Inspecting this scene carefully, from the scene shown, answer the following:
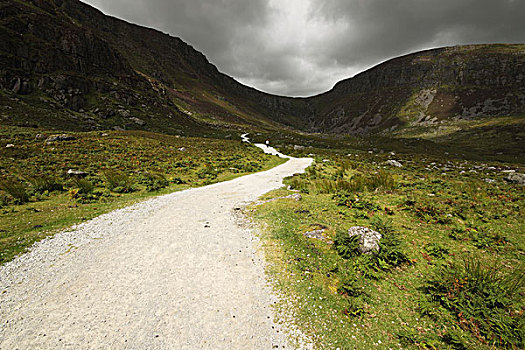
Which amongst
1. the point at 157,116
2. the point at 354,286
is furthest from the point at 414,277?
the point at 157,116

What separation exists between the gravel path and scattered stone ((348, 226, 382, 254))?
382cm

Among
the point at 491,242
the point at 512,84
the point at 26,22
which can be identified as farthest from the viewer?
the point at 512,84

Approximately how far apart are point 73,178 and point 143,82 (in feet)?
330

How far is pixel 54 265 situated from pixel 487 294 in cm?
1309

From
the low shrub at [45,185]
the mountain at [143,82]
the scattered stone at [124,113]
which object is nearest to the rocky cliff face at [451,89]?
the mountain at [143,82]

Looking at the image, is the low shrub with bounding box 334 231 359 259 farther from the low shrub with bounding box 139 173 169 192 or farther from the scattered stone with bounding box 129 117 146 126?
the scattered stone with bounding box 129 117 146 126

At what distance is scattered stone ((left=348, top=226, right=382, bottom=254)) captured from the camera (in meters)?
7.09

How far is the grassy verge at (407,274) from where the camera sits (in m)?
4.49

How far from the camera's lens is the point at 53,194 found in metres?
13.2

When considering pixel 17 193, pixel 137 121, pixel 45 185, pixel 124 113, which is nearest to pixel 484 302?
pixel 17 193

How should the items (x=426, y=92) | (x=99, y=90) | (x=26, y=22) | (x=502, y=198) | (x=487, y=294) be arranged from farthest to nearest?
(x=426, y=92), (x=99, y=90), (x=26, y=22), (x=502, y=198), (x=487, y=294)

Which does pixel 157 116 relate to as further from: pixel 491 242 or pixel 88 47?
pixel 491 242

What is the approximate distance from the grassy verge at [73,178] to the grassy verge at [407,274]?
9722mm

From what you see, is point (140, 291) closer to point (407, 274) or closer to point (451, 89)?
point (407, 274)
